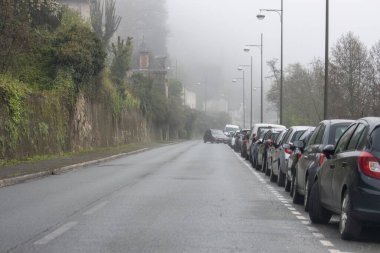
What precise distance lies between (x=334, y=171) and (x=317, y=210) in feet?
4.43

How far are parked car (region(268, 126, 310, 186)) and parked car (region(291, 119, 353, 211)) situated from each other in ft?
11.3

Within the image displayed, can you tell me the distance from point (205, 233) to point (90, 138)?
35.4 meters

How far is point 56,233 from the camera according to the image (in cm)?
1054

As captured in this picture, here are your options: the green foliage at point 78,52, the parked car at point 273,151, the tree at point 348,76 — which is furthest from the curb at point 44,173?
the tree at point 348,76

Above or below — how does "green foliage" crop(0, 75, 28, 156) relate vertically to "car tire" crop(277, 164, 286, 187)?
above

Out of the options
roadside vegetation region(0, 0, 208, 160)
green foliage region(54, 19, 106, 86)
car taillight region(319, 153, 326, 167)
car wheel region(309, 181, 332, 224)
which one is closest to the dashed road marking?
car wheel region(309, 181, 332, 224)

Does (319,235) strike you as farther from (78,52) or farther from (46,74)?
(78,52)

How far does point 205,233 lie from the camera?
1061 centimetres

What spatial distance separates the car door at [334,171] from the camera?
34.7 ft

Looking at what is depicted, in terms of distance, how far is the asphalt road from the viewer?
960 centimetres

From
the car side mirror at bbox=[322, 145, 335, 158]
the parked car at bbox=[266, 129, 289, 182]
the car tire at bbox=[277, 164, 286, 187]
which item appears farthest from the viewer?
the parked car at bbox=[266, 129, 289, 182]

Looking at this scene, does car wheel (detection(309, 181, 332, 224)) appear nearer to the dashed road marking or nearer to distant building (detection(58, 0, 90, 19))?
the dashed road marking

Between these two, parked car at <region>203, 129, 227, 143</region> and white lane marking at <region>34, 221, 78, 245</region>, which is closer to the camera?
white lane marking at <region>34, 221, 78, 245</region>

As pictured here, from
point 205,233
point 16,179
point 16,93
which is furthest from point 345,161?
point 16,93
